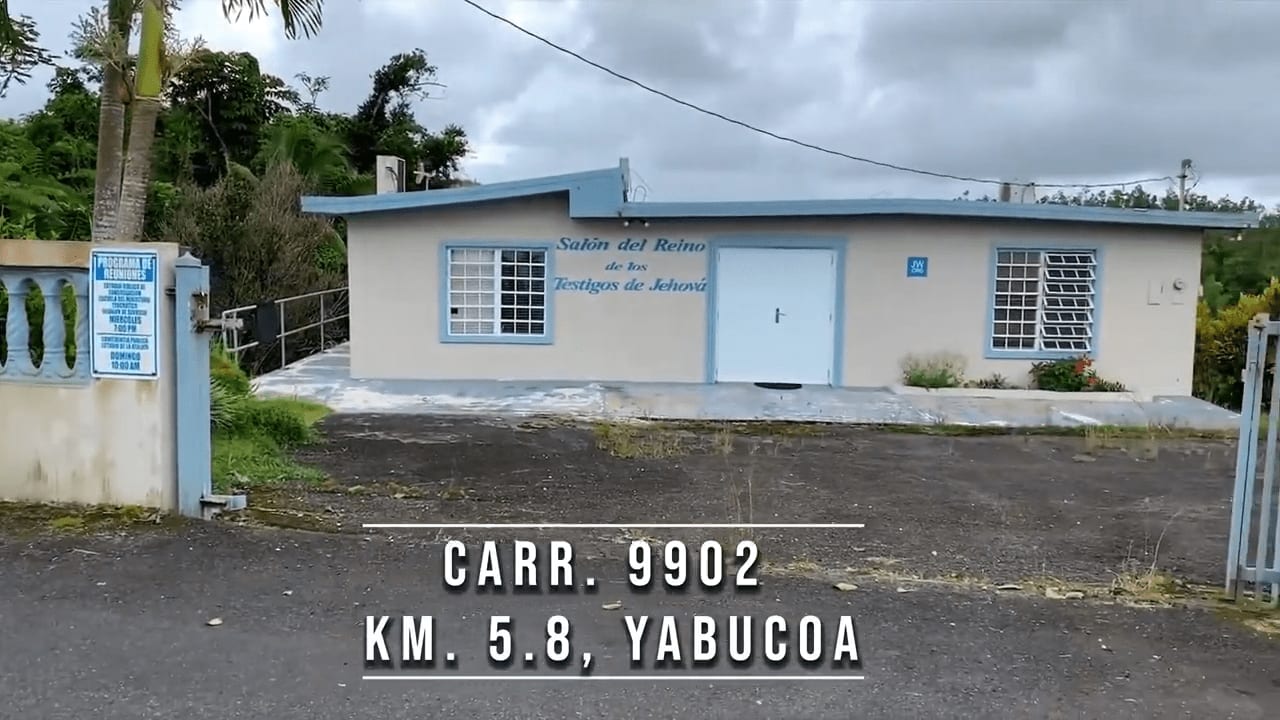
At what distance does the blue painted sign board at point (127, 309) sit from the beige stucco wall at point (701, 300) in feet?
26.7

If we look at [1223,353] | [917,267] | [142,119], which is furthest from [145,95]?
[1223,353]

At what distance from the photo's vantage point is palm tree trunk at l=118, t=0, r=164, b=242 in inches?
316

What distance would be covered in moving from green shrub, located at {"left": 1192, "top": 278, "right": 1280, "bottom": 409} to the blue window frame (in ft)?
33.4

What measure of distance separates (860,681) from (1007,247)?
11.2 metres

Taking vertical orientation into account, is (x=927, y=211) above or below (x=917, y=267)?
above

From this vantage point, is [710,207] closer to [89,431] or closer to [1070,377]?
[1070,377]

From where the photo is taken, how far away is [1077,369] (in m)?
14.0

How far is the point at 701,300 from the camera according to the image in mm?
14188

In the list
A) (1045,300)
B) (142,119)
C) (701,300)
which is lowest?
(701,300)

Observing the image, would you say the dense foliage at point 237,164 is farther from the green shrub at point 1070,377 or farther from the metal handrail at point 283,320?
the green shrub at point 1070,377

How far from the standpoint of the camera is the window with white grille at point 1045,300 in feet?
46.4

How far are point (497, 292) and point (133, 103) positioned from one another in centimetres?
631

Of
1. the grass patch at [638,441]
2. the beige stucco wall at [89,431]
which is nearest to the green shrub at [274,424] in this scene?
the beige stucco wall at [89,431]

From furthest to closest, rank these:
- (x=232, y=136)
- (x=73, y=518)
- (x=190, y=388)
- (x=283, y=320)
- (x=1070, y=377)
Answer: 1. (x=232, y=136)
2. (x=283, y=320)
3. (x=1070, y=377)
4. (x=190, y=388)
5. (x=73, y=518)
